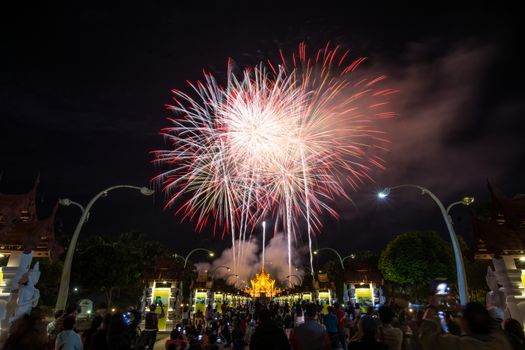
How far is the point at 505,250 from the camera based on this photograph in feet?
54.3

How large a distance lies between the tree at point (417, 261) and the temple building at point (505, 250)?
2177 centimetres

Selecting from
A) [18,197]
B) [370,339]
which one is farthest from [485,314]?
[18,197]

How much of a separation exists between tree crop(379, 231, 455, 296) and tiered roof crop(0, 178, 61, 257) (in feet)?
123

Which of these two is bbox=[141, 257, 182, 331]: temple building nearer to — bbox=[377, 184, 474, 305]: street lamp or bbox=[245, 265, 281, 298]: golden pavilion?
bbox=[377, 184, 474, 305]: street lamp

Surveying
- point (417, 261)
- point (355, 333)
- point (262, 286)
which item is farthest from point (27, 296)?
point (262, 286)

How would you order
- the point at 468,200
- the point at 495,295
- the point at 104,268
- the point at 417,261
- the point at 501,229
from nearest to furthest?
1. the point at 468,200
2. the point at 501,229
3. the point at 495,295
4. the point at 417,261
5. the point at 104,268

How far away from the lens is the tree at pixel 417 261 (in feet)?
127

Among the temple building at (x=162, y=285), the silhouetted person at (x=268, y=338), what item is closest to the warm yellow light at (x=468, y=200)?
the silhouetted person at (x=268, y=338)

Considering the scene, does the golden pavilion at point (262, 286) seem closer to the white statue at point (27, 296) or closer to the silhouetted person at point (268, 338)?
the white statue at point (27, 296)

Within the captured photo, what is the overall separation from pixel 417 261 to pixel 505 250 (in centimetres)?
2460

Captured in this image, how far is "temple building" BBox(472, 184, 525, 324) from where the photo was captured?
1634 centimetres

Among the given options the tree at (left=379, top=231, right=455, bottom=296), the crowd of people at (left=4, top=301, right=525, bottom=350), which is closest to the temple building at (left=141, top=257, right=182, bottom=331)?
the crowd of people at (left=4, top=301, right=525, bottom=350)

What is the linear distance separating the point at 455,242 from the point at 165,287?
86.3ft

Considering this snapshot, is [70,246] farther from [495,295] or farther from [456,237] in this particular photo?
[495,295]
